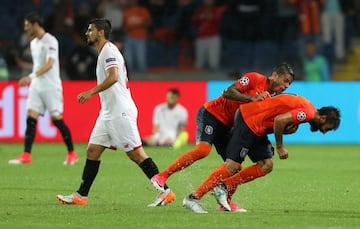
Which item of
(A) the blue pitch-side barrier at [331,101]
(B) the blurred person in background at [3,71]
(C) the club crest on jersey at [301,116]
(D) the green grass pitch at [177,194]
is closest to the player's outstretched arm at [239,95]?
(C) the club crest on jersey at [301,116]

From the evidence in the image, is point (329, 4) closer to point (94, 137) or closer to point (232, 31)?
point (232, 31)

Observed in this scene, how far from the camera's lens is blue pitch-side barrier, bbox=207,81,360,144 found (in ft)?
74.2

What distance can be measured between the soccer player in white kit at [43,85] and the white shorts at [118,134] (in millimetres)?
4865

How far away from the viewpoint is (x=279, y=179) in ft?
50.0

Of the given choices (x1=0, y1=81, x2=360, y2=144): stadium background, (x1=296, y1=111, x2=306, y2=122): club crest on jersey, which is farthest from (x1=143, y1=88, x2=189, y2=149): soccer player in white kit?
(x1=296, y1=111, x2=306, y2=122): club crest on jersey

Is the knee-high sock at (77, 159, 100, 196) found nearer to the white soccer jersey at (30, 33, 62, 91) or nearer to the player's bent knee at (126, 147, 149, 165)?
the player's bent knee at (126, 147, 149, 165)

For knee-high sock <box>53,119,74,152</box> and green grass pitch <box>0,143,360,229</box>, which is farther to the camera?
knee-high sock <box>53,119,74,152</box>

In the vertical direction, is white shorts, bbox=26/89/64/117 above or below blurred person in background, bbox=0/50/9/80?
above

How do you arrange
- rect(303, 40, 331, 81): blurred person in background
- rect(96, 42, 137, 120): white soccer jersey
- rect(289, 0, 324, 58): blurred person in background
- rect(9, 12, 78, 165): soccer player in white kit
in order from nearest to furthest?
rect(96, 42, 137, 120): white soccer jersey, rect(9, 12, 78, 165): soccer player in white kit, rect(303, 40, 331, 81): blurred person in background, rect(289, 0, 324, 58): blurred person in background

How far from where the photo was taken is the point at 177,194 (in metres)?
13.3

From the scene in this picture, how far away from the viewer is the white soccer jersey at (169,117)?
2130cm

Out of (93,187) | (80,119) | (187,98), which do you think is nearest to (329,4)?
(187,98)

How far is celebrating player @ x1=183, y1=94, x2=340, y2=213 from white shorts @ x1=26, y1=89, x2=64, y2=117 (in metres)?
6.25

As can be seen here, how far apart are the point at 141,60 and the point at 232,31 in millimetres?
2747
